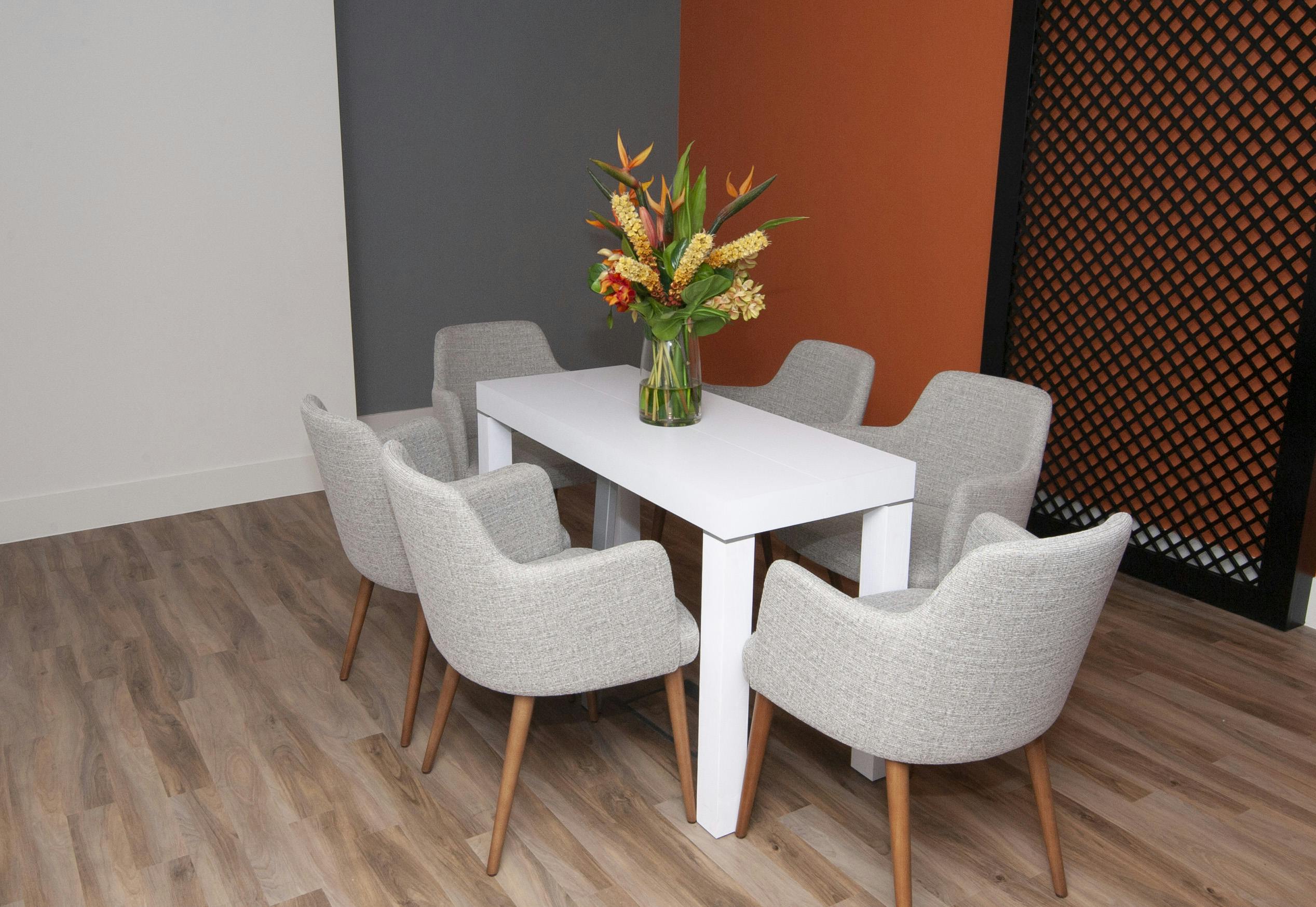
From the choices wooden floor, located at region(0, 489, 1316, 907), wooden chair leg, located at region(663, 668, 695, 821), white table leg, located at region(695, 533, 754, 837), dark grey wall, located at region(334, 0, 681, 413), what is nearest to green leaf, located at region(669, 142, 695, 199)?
white table leg, located at region(695, 533, 754, 837)

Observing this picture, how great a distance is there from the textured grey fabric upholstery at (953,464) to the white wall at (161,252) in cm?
223

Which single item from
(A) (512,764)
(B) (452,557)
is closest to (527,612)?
(B) (452,557)

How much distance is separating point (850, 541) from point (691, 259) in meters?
0.80

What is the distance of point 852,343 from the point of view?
4.34 m

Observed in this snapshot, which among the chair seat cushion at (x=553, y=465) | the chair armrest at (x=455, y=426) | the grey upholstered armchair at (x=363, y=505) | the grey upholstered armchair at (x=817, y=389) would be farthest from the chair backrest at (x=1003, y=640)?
the chair armrest at (x=455, y=426)

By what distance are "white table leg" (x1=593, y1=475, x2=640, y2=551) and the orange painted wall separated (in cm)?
157

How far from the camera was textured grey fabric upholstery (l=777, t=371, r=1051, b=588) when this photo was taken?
2.44 m

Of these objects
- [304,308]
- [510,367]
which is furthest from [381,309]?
[510,367]

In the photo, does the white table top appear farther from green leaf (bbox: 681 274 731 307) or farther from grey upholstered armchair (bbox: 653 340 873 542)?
grey upholstered armchair (bbox: 653 340 873 542)

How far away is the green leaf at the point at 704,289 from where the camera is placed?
2.29 metres

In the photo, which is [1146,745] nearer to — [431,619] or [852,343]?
[431,619]

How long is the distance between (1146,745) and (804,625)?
1.16 meters

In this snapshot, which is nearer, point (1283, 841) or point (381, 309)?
point (1283, 841)

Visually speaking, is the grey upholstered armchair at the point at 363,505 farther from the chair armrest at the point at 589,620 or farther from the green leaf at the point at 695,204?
the green leaf at the point at 695,204
